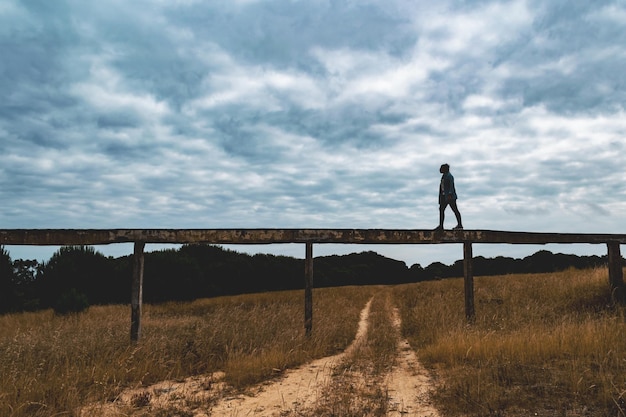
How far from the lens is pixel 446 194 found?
1035 cm

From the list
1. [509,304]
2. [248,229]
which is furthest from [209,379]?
[509,304]

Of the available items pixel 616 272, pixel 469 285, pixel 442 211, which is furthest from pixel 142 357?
pixel 616 272

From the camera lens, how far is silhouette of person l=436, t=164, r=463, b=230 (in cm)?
1020

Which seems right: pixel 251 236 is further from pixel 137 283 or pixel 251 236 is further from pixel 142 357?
pixel 142 357

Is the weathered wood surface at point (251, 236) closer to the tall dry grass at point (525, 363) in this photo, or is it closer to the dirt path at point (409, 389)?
the tall dry grass at point (525, 363)

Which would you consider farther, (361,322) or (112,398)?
(361,322)

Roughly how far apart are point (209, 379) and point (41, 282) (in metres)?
18.3

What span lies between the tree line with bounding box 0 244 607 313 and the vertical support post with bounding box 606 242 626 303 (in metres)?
5.96

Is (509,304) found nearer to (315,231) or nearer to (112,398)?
(315,231)

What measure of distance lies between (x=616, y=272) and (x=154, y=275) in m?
19.0

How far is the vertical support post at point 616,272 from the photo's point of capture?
34.2 feet

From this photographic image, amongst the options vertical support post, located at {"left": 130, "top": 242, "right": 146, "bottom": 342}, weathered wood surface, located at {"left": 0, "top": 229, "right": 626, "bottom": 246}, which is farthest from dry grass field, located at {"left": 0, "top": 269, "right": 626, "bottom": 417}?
weathered wood surface, located at {"left": 0, "top": 229, "right": 626, "bottom": 246}

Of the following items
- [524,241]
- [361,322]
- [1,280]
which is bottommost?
[361,322]

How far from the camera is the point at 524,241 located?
9617 mm
